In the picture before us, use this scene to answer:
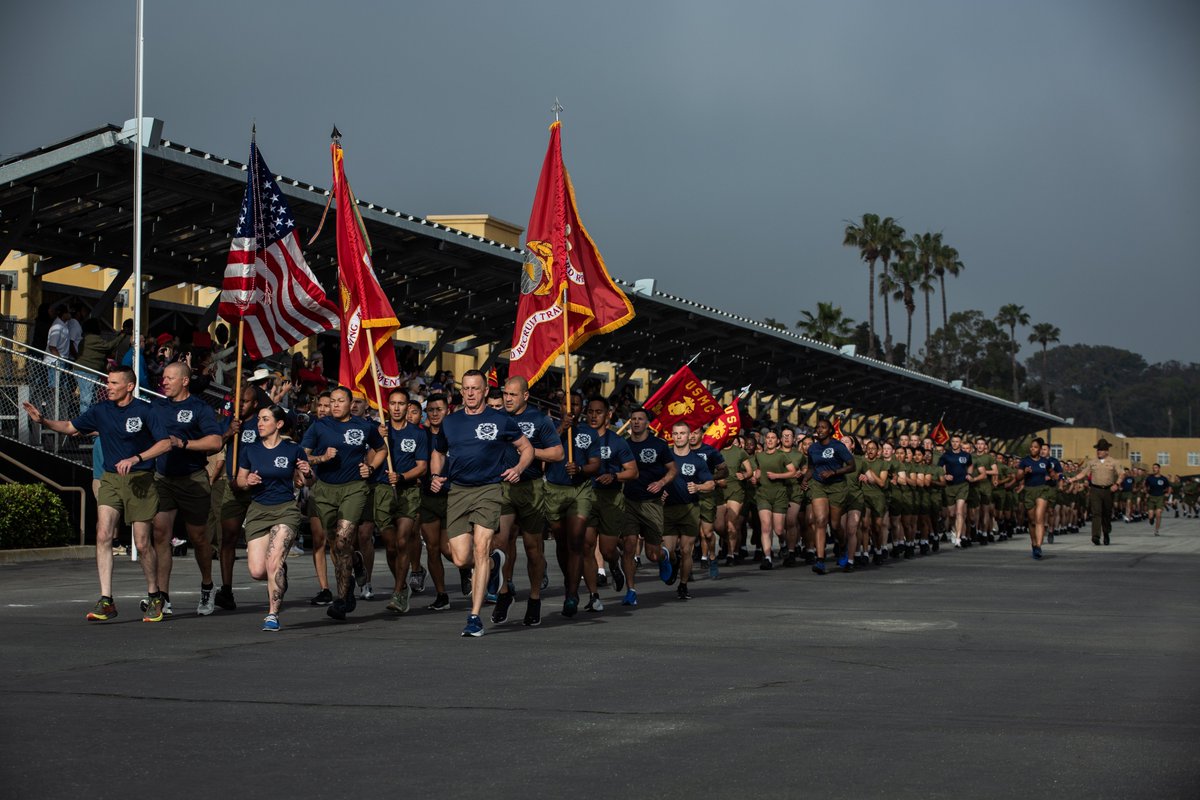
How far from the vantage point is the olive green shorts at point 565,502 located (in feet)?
45.3

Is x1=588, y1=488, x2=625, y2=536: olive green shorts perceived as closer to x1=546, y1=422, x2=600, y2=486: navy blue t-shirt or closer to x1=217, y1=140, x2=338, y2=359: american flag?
x1=546, y1=422, x2=600, y2=486: navy blue t-shirt

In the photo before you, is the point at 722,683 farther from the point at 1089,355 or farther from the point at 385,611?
the point at 1089,355

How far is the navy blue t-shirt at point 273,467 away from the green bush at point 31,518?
8805mm

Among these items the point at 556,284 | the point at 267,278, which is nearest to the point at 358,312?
the point at 267,278

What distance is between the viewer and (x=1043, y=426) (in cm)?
8344

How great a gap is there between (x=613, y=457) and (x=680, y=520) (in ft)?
6.70

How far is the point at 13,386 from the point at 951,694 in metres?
17.0

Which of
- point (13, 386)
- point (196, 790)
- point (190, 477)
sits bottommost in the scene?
point (196, 790)

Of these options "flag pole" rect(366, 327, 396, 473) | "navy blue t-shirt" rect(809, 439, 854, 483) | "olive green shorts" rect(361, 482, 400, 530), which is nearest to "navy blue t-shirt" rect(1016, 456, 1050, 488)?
"navy blue t-shirt" rect(809, 439, 854, 483)

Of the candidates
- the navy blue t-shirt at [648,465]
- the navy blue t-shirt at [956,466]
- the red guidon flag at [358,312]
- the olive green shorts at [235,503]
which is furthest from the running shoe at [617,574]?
the navy blue t-shirt at [956,466]

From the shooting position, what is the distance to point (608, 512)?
1442 centimetres

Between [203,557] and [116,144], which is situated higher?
[116,144]

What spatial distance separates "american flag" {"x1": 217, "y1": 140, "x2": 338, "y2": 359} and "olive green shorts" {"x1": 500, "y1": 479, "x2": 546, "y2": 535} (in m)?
5.42

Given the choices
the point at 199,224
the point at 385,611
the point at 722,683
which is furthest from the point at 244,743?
the point at 199,224
